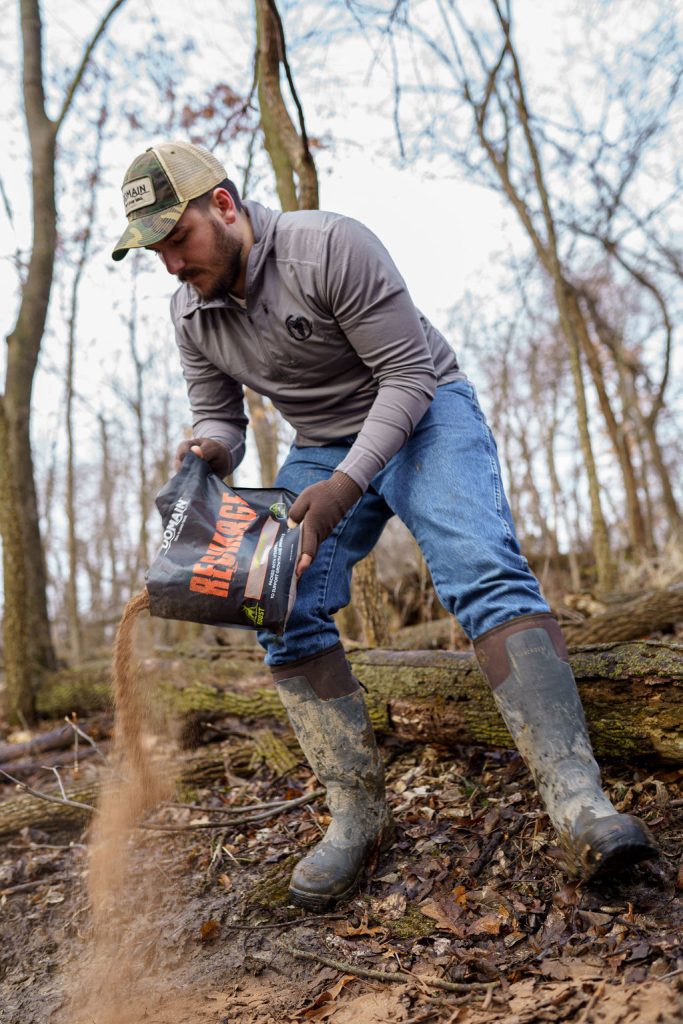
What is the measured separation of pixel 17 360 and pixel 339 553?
555 cm

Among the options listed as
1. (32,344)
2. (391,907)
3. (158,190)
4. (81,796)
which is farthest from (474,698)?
(32,344)

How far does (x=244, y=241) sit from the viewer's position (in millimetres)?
2236

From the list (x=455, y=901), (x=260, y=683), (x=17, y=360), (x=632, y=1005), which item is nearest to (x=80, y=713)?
(x=260, y=683)

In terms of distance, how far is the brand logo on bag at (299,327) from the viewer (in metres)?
2.20

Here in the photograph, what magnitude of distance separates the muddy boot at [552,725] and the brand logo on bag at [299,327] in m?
1.09

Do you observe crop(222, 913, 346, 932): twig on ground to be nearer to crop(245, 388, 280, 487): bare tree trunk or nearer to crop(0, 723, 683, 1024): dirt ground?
crop(0, 723, 683, 1024): dirt ground

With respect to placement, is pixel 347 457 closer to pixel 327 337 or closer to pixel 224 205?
pixel 327 337

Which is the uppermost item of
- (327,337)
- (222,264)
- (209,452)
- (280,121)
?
(280,121)

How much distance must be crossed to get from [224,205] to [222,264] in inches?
7.5

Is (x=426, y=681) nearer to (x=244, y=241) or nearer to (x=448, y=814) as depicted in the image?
(x=448, y=814)

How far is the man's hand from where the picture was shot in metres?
2.31

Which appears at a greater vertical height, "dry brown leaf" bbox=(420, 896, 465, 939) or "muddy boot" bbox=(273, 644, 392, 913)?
"muddy boot" bbox=(273, 644, 392, 913)

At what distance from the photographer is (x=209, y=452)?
2328 millimetres

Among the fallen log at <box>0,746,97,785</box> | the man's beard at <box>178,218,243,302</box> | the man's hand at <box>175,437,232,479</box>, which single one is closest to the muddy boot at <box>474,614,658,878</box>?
the man's hand at <box>175,437,232,479</box>
